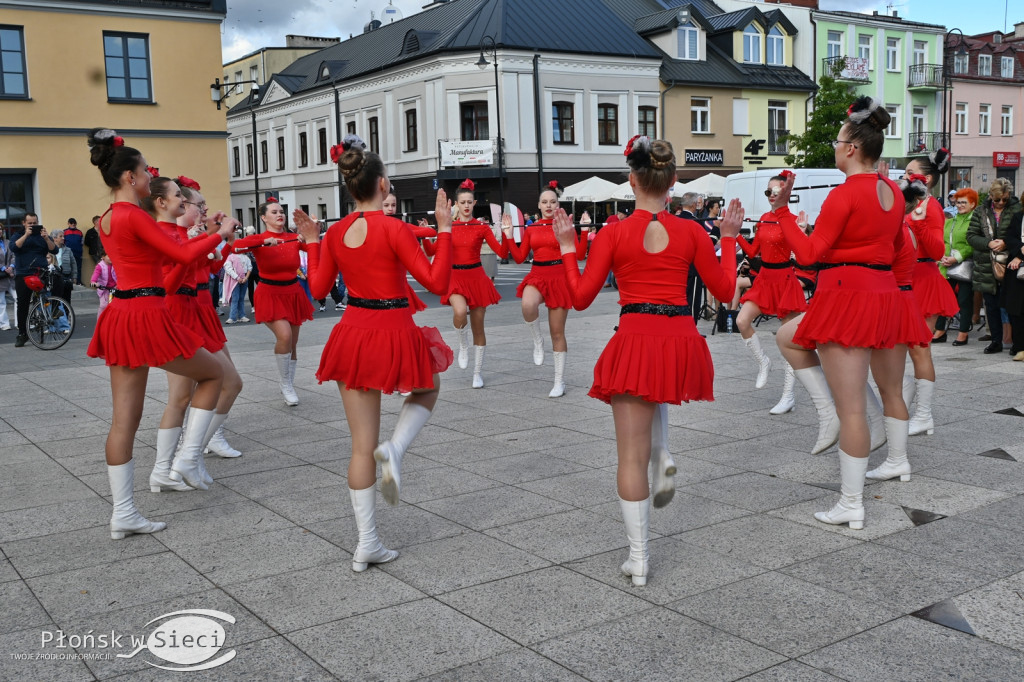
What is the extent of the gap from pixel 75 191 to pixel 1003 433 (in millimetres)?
26128

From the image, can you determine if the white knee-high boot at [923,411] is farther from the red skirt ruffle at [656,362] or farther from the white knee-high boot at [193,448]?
the white knee-high boot at [193,448]

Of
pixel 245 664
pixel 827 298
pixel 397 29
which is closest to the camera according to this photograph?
pixel 245 664

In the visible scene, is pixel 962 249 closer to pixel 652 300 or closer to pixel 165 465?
pixel 652 300

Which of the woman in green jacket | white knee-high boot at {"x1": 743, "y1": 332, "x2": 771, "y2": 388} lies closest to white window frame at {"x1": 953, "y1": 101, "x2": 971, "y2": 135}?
the woman in green jacket

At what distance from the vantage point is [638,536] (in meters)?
4.48

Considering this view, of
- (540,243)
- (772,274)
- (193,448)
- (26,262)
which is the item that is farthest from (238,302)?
(193,448)

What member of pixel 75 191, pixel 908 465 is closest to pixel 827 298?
pixel 908 465

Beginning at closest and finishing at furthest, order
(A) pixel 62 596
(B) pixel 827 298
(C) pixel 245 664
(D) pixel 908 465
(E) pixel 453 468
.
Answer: (C) pixel 245 664, (A) pixel 62 596, (B) pixel 827 298, (D) pixel 908 465, (E) pixel 453 468

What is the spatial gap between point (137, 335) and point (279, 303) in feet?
11.9

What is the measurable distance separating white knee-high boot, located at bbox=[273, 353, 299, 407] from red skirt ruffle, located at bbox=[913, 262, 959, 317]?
5.76 metres

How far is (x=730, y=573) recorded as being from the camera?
4.61 m

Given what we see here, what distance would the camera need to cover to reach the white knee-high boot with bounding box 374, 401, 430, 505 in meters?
4.64

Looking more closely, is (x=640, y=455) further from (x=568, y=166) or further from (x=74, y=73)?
(x=568, y=166)

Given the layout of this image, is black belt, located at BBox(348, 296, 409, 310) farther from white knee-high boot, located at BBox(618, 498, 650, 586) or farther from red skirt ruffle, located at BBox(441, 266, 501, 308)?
red skirt ruffle, located at BBox(441, 266, 501, 308)
